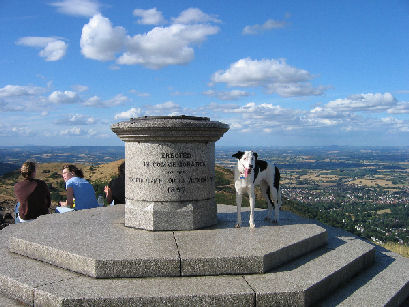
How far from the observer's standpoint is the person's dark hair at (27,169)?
8.34m

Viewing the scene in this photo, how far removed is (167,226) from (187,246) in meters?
1.25

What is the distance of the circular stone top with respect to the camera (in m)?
6.87

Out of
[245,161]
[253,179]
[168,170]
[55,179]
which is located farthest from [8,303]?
Answer: [55,179]

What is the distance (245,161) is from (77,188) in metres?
4.83

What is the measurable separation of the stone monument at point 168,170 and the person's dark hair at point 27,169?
2495 mm

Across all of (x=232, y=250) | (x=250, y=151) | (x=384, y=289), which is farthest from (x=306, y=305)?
(x=250, y=151)

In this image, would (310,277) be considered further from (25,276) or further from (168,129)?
(25,276)

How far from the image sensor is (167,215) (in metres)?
7.08

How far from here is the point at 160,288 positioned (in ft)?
15.9

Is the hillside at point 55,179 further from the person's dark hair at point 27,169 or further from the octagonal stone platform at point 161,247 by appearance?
the octagonal stone platform at point 161,247

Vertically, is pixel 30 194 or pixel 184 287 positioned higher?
pixel 30 194

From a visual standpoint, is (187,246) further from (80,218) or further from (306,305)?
(80,218)

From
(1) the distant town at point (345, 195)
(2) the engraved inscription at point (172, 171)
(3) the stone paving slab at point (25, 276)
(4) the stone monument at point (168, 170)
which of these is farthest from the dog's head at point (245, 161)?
(3) the stone paving slab at point (25, 276)

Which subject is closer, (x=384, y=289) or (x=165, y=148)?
(x=384, y=289)
